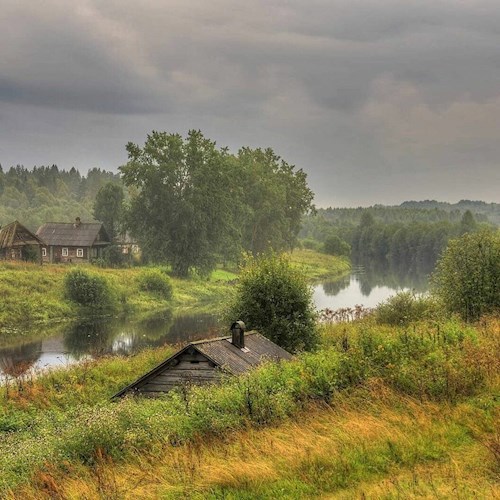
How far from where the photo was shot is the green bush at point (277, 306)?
2859cm

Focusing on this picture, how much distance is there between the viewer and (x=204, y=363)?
18031 millimetres

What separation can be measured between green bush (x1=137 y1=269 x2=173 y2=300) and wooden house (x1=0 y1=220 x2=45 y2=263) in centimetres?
1454

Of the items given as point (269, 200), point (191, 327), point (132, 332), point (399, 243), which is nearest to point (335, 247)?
point (399, 243)

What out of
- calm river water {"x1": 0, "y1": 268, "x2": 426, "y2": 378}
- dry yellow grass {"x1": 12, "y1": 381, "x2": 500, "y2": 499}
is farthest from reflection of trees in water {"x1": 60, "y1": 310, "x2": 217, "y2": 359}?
dry yellow grass {"x1": 12, "y1": 381, "x2": 500, "y2": 499}

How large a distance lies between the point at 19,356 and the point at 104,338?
7765mm

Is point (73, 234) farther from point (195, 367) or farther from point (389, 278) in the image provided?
point (195, 367)

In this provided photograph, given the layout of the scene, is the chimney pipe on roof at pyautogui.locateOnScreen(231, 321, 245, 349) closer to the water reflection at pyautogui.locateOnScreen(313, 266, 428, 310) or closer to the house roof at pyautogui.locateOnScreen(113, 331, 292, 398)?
the house roof at pyautogui.locateOnScreen(113, 331, 292, 398)

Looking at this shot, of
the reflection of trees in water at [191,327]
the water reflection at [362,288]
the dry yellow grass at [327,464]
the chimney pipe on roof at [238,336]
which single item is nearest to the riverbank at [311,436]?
the dry yellow grass at [327,464]

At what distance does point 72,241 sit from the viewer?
83.1 meters

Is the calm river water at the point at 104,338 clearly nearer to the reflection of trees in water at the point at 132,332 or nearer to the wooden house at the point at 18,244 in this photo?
the reflection of trees in water at the point at 132,332

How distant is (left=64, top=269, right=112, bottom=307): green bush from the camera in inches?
2154

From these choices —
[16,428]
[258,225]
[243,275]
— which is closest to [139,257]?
[258,225]

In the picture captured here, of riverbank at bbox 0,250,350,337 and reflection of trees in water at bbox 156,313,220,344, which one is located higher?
riverbank at bbox 0,250,350,337

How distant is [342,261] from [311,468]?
12310cm
